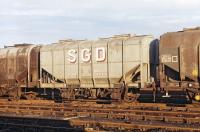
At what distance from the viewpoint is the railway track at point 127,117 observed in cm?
1316

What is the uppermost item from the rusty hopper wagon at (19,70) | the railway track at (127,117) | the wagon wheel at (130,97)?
the rusty hopper wagon at (19,70)

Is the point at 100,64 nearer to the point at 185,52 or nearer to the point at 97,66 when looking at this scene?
the point at 97,66

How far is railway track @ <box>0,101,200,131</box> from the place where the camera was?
13.2 m

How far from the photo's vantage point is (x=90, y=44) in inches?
891

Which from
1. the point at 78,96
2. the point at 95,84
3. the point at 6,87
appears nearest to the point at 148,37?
the point at 95,84

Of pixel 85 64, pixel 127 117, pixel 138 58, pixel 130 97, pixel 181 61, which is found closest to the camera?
pixel 127 117

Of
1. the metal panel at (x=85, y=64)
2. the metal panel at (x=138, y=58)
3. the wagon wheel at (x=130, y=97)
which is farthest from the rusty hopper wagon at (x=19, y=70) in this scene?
A: the metal panel at (x=138, y=58)

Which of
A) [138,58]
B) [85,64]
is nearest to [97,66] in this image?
[85,64]

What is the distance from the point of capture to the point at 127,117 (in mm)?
15562

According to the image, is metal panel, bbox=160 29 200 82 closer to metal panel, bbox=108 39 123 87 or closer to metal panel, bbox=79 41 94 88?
metal panel, bbox=108 39 123 87

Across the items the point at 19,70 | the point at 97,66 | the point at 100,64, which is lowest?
the point at 19,70

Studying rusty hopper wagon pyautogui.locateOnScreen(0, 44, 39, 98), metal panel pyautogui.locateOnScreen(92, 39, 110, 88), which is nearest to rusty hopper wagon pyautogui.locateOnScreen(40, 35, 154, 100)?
metal panel pyautogui.locateOnScreen(92, 39, 110, 88)

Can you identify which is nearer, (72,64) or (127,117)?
(127,117)

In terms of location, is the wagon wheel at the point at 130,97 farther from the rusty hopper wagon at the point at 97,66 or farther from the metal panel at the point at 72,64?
the metal panel at the point at 72,64
